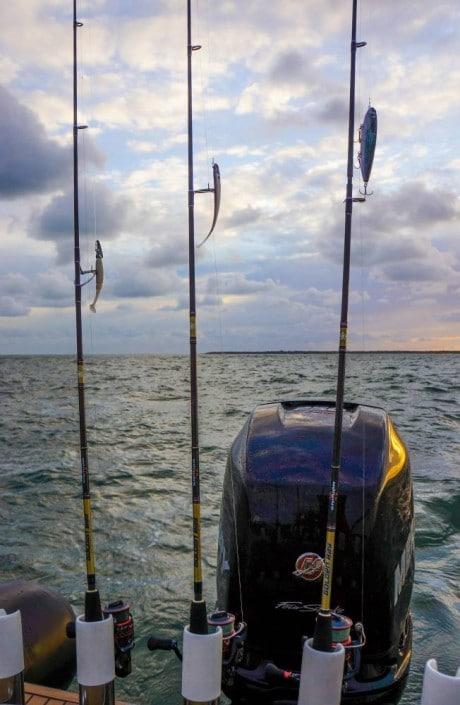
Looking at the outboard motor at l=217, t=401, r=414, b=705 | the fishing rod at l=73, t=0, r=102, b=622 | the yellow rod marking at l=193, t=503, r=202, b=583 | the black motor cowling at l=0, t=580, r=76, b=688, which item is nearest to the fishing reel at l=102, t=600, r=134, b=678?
the fishing rod at l=73, t=0, r=102, b=622

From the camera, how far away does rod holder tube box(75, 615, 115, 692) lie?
3814mm

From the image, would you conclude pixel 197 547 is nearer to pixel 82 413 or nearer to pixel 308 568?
pixel 308 568

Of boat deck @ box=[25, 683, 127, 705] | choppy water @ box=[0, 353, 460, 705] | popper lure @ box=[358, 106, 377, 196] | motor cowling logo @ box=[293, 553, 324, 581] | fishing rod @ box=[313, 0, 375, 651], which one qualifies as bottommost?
choppy water @ box=[0, 353, 460, 705]

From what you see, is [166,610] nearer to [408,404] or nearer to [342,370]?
[342,370]

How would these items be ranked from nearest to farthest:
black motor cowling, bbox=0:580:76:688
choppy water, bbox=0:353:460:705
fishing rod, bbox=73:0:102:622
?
fishing rod, bbox=73:0:102:622
black motor cowling, bbox=0:580:76:688
choppy water, bbox=0:353:460:705

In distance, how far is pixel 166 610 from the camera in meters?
7.62

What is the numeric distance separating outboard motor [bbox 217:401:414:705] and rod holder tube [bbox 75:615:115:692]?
77 cm

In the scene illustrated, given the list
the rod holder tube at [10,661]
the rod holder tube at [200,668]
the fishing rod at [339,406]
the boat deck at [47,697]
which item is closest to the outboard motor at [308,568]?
the fishing rod at [339,406]

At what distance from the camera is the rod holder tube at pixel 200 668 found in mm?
3543

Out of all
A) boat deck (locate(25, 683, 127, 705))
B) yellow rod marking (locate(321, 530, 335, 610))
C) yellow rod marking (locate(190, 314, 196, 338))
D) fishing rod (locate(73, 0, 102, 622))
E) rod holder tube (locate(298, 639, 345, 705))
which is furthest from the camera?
yellow rod marking (locate(190, 314, 196, 338))

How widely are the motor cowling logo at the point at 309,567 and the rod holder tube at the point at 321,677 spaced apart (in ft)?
2.53

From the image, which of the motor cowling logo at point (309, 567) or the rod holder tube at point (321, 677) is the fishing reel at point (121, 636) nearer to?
the motor cowling logo at point (309, 567)

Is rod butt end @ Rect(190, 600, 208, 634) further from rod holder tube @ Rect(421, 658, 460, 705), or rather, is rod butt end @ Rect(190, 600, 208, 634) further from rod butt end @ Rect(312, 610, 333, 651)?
rod holder tube @ Rect(421, 658, 460, 705)

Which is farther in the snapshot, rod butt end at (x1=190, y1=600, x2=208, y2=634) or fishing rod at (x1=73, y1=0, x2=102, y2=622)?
fishing rod at (x1=73, y1=0, x2=102, y2=622)
